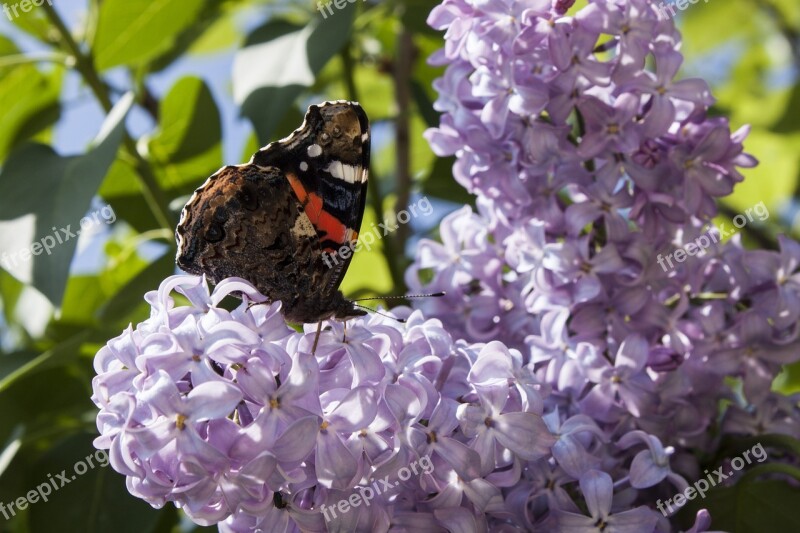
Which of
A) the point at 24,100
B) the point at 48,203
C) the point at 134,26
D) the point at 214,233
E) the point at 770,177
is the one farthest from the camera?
the point at 770,177

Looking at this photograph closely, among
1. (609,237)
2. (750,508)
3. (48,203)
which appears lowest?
(750,508)

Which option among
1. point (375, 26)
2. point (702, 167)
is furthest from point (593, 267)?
point (375, 26)

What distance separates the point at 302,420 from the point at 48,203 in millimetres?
917

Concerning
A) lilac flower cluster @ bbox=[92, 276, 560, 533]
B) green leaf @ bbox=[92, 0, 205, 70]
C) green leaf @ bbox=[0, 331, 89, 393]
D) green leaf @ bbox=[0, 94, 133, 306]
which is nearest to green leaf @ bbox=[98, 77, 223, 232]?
green leaf @ bbox=[92, 0, 205, 70]

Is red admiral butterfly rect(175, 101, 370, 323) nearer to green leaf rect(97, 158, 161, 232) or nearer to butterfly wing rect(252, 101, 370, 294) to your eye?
butterfly wing rect(252, 101, 370, 294)

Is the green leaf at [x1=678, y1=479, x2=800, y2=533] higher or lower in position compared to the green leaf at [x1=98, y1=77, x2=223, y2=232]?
lower

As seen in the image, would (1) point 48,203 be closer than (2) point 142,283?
Yes

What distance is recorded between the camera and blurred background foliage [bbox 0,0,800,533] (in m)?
2.03

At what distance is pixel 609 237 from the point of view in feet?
6.14

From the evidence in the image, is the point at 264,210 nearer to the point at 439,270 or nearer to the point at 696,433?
the point at 439,270

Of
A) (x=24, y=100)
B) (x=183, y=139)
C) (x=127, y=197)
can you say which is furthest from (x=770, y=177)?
(x=24, y=100)

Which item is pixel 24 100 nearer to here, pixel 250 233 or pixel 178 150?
pixel 178 150

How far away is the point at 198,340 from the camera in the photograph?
138cm

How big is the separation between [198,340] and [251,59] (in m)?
1.03
